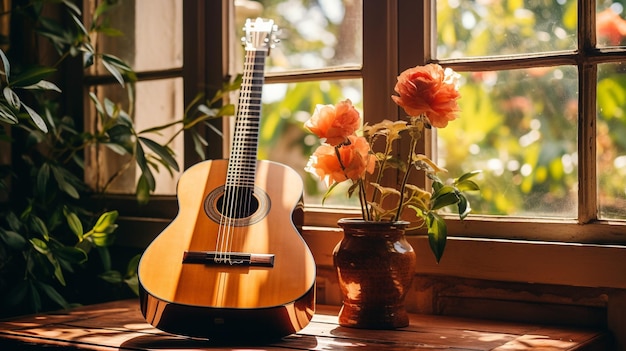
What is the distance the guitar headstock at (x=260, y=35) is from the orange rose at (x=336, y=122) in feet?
1.11

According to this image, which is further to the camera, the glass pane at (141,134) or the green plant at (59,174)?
the glass pane at (141,134)

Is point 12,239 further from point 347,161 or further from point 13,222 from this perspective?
point 347,161

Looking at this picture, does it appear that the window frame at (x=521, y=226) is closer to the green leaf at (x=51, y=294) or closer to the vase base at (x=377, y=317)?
the vase base at (x=377, y=317)

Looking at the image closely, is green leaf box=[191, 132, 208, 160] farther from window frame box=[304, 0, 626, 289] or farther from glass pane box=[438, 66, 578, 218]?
glass pane box=[438, 66, 578, 218]

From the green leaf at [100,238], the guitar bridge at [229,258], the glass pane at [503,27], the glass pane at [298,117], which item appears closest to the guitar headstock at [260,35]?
the glass pane at [298,117]

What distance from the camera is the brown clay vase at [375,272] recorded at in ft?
5.35

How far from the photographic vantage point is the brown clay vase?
1.63 meters

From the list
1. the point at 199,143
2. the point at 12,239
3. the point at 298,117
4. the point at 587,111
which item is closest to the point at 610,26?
the point at 587,111

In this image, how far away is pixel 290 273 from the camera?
5.22 feet

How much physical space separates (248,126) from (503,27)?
Result: 2.16 ft

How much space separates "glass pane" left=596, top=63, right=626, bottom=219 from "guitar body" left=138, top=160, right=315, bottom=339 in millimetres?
656

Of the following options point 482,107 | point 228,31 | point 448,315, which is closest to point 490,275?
point 448,315

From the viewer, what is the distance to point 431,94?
5.15 feet

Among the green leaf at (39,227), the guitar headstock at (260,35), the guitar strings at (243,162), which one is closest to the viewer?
the guitar strings at (243,162)
